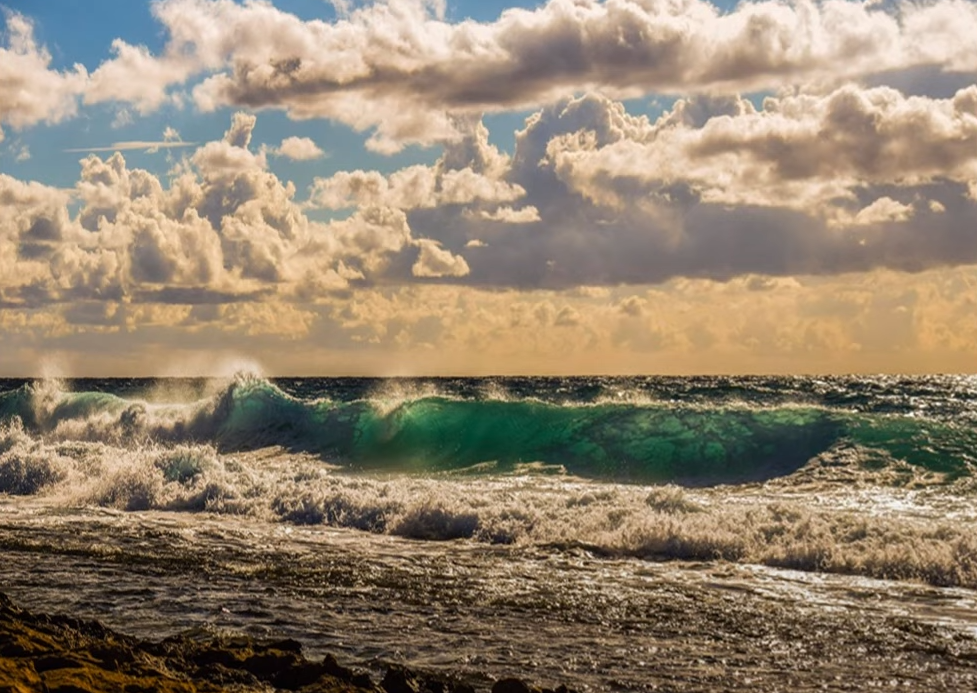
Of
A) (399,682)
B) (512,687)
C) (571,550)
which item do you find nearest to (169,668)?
(399,682)

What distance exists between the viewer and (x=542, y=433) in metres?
35.1

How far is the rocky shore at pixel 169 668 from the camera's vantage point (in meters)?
7.58

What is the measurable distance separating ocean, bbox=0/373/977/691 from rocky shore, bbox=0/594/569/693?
94 centimetres

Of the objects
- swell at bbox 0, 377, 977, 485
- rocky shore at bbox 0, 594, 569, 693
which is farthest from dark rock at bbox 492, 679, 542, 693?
swell at bbox 0, 377, 977, 485

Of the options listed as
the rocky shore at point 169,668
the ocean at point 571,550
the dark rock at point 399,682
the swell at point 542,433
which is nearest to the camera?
the rocky shore at point 169,668

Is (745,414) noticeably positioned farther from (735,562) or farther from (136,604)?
(136,604)

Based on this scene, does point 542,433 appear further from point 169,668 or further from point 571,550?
point 169,668

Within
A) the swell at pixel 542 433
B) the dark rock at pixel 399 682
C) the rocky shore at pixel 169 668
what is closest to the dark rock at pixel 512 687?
the rocky shore at pixel 169 668

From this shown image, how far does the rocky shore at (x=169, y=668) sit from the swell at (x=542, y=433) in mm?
19672

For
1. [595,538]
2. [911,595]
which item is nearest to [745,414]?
[595,538]

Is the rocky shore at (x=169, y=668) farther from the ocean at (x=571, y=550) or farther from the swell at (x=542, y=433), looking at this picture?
the swell at (x=542, y=433)

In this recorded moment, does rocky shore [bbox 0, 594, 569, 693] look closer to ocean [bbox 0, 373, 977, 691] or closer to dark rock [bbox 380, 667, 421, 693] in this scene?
dark rock [bbox 380, 667, 421, 693]

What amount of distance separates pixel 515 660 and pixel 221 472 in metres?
15.8

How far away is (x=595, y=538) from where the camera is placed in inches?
682
